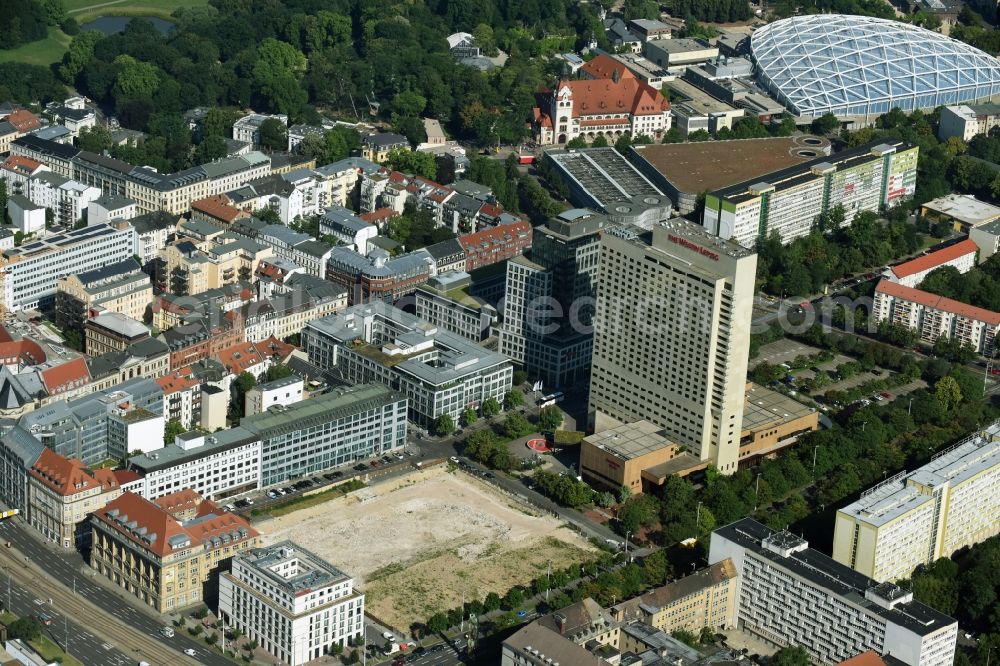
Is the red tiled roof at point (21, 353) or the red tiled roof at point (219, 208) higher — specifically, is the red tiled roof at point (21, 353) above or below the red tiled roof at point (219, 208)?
below

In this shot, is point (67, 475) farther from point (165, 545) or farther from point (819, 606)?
point (819, 606)

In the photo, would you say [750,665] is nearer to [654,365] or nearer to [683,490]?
[683,490]

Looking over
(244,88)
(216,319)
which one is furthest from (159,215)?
(244,88)

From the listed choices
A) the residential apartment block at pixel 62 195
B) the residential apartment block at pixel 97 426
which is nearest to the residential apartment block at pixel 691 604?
the residential apartment block at pixel 97 426

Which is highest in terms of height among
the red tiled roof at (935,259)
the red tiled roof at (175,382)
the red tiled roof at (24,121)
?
the red tiled roof at (24,121)

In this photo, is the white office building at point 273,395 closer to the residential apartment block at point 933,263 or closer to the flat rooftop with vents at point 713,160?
the flat rooftop with vents at point 713,160

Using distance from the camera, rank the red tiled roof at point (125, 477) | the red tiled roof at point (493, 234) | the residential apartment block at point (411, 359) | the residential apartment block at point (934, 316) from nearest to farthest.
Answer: the red tiled roof at point (125, 477), the residential apartment block at point (411, 359), the residential apartment block at point (934, 316), the red tiled roof at point (493, 234)
